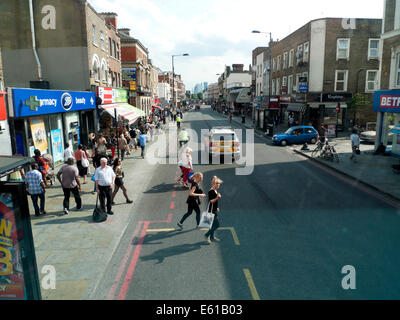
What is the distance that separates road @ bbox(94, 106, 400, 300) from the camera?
5.91m

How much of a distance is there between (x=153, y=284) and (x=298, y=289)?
2.78m

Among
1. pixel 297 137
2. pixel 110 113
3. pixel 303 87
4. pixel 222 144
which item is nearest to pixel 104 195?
pixel 222 144

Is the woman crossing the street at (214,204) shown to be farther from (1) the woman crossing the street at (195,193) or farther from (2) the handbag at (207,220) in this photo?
(1) the woman crossing the street at (195,193)

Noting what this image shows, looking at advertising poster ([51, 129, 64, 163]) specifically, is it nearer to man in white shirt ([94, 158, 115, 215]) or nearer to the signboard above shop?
the signboard above shop

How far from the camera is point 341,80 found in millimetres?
32250

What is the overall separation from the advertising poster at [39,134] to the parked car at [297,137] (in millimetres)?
16939

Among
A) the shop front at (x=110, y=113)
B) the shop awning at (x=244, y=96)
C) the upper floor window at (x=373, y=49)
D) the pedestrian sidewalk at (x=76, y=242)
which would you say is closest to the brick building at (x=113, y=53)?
the shop front at (x=110, y=113)

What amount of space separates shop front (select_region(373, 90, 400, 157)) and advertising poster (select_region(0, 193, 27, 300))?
19918mm

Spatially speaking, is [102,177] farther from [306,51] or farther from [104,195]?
[306,51]

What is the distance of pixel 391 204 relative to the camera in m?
10.9

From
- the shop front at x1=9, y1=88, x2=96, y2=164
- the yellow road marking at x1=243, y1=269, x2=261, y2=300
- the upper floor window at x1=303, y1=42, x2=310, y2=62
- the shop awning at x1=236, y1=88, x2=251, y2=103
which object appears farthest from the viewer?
the shop awning at x1=236, y1=88, x2=251, y2=103

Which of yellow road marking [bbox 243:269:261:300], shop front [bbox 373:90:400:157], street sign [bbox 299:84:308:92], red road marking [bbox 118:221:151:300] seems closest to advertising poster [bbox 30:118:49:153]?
red road marking [bbox 118:221:151:300]

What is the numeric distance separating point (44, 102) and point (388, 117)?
20568mm

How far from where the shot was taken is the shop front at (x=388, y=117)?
19016 millimetres
